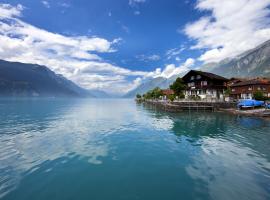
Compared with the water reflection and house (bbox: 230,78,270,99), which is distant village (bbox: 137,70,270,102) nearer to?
house (bbox: 230,78,270,99)

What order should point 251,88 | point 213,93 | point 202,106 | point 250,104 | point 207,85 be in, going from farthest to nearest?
point 251,88, point 213,93, point 207,85, point 202,106, point 250,104

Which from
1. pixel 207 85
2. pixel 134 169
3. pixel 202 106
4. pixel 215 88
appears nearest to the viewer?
pixel 134 169

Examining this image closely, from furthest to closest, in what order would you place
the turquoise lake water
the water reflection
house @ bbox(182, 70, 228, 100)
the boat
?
house @ bbox(182, 70, 228, 100), the boat, the water reflection, the turquoise lake water

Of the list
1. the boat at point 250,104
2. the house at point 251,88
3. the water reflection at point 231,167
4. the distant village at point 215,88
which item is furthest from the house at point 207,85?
the water reflection at point 231,167

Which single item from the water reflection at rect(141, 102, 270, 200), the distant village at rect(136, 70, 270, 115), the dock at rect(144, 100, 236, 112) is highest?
the distant village at rect(136, 70, 270, 115)

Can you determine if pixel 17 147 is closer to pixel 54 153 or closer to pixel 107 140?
pixel 54 153

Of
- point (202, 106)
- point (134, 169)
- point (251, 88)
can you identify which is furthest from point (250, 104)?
point (134, 169)

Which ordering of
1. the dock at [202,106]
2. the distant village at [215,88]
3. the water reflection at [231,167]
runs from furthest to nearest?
1. the distant village at [215,88]
2. the dock at [202,106]
3. the water reflection at [231,167]

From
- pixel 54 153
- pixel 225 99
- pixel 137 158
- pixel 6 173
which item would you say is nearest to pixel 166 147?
pixel 137 158

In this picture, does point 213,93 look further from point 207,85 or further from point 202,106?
point 202,106

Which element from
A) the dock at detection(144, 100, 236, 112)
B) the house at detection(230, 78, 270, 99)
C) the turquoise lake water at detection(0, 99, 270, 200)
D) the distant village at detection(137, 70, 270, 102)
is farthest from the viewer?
the house at detection(230, 78, 270, 99)

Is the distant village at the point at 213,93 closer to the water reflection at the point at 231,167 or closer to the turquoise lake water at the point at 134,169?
the water reflection at the point at 231,167

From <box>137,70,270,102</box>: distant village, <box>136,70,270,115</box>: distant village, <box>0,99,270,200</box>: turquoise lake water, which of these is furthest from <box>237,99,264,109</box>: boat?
<box>0,99,270,200</box>: turquoise lake water

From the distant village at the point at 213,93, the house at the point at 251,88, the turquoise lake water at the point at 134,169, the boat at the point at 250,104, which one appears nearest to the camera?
the turquoise lake water at the point at 134,169
